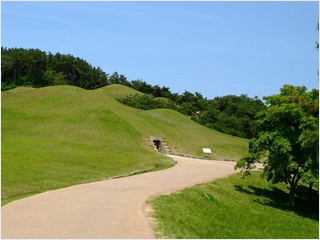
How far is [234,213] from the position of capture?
1825 centimetres

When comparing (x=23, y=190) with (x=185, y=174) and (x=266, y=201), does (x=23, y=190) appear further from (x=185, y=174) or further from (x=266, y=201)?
(x=266, y=201)

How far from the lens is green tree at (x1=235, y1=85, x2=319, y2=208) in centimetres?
2150

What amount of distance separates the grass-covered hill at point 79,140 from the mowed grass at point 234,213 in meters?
5.68

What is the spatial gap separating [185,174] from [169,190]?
7.67m

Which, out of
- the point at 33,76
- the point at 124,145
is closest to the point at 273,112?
the point at 124,145

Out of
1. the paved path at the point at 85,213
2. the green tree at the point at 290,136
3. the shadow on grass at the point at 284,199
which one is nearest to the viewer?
the paved path at the point at 85,213

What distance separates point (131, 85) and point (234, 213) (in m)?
104

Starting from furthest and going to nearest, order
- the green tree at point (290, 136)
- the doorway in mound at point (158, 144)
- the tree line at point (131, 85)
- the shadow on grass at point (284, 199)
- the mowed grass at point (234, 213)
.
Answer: the tree line at point (131, 85) → the doorway in mound at point (158, 144) → the shadow on grass at point (284, 199) → the green tree at point (290, 136) → the mowed grass at point (234, 213)

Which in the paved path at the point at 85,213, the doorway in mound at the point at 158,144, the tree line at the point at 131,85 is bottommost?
the paved path at the point at 85,213

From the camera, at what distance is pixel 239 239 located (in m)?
12.6

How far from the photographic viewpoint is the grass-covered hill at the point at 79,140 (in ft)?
70.8

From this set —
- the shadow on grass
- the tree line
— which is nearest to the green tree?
the shadow on grass

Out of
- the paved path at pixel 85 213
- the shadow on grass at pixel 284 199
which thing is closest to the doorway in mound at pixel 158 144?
the shadow on grass at pixel 284 199

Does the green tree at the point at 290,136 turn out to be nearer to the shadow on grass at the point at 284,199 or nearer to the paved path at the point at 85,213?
the shadow on grass at the point at 284,199
